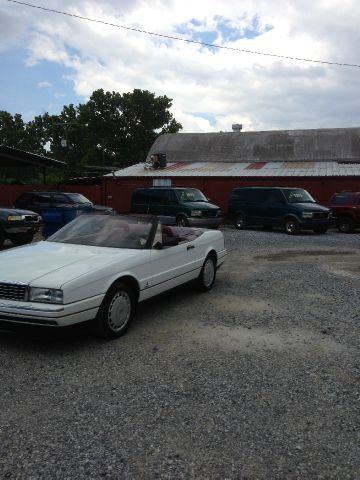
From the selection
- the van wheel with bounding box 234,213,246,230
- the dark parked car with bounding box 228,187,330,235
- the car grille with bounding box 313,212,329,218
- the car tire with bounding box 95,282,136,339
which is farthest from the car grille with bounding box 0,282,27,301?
the van wheel with bounding box 234,213,246,230

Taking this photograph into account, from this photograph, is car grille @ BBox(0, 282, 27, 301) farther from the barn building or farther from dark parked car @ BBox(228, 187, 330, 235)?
the barn building

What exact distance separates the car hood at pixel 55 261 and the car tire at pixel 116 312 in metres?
0.33

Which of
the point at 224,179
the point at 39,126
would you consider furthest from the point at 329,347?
the point at 39,126

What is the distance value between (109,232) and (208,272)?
207 cm

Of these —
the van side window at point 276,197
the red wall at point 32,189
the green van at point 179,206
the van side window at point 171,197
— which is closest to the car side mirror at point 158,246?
the green van at point 179,206

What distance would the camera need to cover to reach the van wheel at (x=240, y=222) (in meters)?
18.9

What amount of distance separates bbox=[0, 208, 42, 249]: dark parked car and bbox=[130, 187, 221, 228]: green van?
563 centimetres

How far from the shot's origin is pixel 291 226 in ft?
55.5

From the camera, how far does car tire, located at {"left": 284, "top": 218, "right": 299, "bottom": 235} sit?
660 inches

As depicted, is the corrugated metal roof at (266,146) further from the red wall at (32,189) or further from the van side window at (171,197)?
the van side window at (171,197)

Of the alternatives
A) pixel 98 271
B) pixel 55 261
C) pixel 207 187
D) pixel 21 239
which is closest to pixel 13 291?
pixel 55 261

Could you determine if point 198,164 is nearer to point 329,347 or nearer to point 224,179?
point 224,179

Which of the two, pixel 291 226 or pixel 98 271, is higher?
pixel 98 271

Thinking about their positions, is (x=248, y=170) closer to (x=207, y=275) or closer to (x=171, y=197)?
(x=171, y=197)
